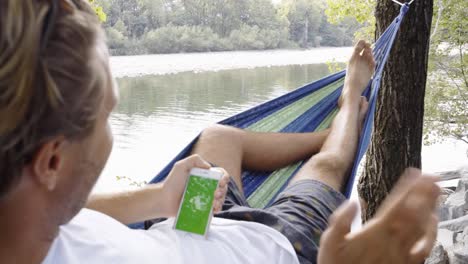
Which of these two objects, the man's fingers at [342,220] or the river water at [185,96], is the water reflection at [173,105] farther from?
the man's fingers at [342,220]

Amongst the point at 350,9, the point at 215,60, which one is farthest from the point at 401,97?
the point at 215,60

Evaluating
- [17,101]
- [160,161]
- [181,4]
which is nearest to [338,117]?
[17,101]

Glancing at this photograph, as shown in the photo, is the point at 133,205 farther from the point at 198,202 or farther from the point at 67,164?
the point at 67,164

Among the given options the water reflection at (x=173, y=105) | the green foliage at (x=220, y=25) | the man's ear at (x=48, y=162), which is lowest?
the water reflection at (x=173, y=105)

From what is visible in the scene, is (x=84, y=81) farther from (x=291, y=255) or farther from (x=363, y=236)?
(x=291, y=255)

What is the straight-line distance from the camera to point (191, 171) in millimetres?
1433

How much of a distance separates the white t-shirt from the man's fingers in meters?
0.51

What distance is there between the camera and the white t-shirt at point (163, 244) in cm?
107

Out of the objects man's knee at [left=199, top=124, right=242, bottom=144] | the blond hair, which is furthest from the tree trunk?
the blond hair

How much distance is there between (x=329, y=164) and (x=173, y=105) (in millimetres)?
10389

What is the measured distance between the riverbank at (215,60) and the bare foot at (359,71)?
27.3 feet

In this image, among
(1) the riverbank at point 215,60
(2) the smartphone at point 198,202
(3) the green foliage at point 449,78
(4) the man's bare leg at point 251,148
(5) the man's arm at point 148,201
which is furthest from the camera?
(1) the riverbank at point 215,60

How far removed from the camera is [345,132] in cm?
199

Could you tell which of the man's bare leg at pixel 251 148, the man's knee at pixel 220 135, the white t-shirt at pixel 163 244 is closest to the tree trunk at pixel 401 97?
the man's bare leg at pixel 251 148
